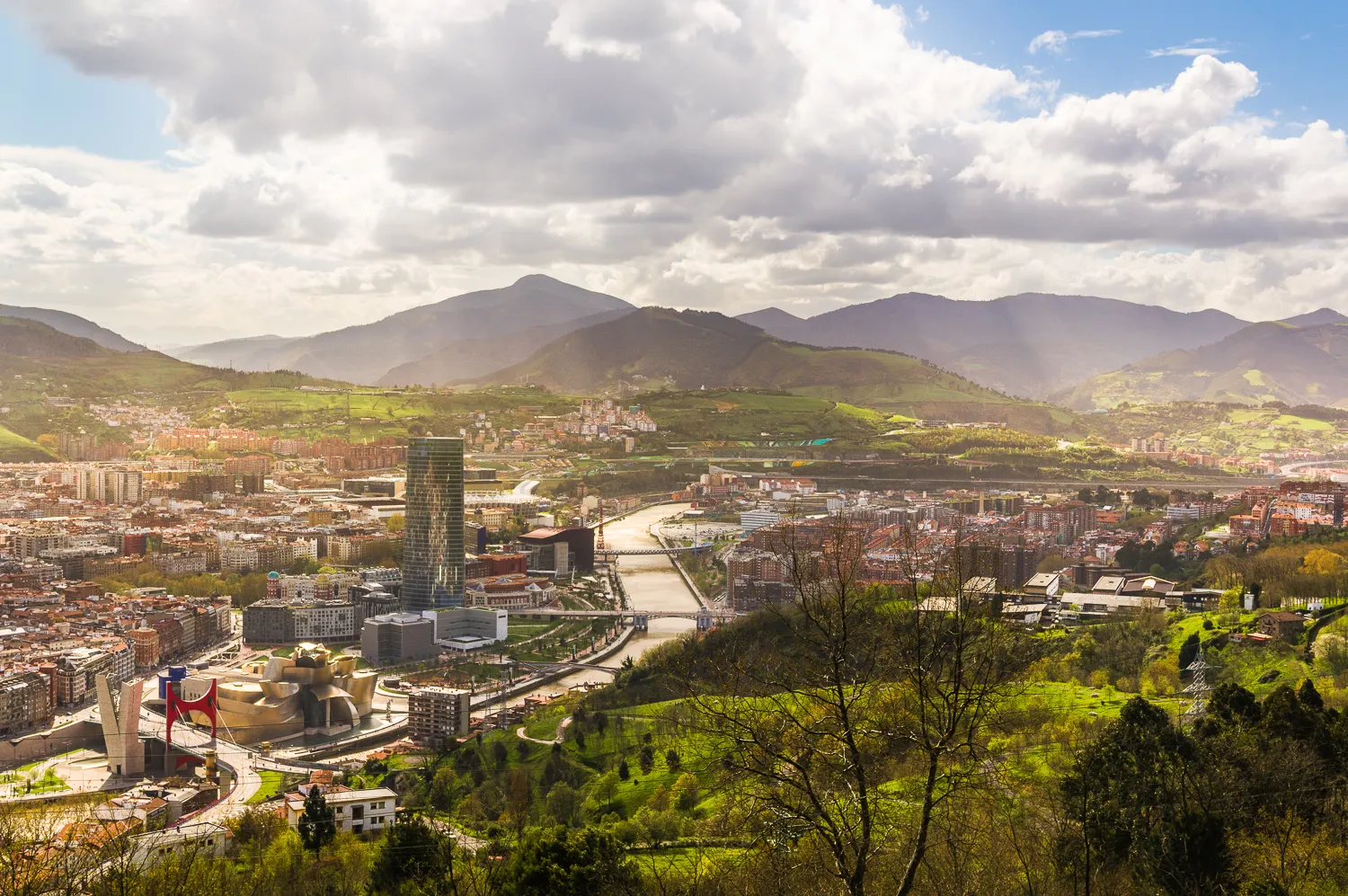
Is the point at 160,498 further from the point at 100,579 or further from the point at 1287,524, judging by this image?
the point at 1287,524

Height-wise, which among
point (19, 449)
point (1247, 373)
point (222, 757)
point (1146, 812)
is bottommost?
point (222, 757)

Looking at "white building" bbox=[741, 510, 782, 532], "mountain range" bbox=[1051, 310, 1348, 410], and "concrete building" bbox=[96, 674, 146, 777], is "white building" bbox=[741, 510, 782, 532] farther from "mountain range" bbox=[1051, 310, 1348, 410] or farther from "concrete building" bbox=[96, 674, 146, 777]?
"mountain range" bbox=[1051, 310, 1348, 410]

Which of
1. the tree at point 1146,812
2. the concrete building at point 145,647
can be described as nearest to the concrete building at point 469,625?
the concrete building at point 145,647

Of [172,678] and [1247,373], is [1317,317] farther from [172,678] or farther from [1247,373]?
[172,678]

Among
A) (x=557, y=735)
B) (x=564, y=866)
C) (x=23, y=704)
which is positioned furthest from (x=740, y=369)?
(x=564, y=866)

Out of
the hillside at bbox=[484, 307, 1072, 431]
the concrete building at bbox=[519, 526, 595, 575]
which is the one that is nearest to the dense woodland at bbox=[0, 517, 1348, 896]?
the concrete building at bbox=[519, 526, 595, 575]

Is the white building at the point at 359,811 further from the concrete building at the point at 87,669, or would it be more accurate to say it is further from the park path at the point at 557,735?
the concrete building at the point at 87,669

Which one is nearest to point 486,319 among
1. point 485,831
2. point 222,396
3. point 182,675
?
point 222,396
